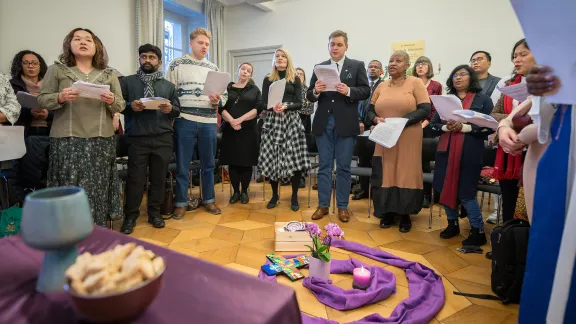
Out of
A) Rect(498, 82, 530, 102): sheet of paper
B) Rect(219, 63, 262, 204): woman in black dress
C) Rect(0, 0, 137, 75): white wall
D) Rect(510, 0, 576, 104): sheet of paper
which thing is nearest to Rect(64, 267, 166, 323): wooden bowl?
Rect(510, 0, 576, 104): sheet of paper

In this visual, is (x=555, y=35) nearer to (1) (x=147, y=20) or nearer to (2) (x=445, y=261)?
(2) (x=445, y=261)

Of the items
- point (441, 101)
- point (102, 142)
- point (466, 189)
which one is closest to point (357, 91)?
point (441, 101)

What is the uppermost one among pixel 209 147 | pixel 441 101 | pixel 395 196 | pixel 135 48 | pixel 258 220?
pixel 135 48

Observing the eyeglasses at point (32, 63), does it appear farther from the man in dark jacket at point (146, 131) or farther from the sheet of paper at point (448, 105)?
the sheet of paper at point (448, 105)

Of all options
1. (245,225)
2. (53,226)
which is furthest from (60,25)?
(53,226)

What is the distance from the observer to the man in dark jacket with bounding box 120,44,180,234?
2.71 metres

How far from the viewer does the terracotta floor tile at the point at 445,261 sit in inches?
83.1

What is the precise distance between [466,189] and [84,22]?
4588mm

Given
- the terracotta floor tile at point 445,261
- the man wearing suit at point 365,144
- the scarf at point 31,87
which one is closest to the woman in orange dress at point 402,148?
the man wearing suit at point 365,144

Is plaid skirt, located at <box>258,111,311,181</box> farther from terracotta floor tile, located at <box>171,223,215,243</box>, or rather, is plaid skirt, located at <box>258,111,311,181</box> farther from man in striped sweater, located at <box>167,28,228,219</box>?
terracotta floor tile, located at <box>171,223,215,243</box>

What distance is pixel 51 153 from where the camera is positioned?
7.63 ft

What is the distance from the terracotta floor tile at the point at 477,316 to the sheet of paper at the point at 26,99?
279cm

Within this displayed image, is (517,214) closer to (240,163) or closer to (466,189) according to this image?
(466,189)

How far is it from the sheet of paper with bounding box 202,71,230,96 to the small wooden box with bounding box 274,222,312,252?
1284mm
